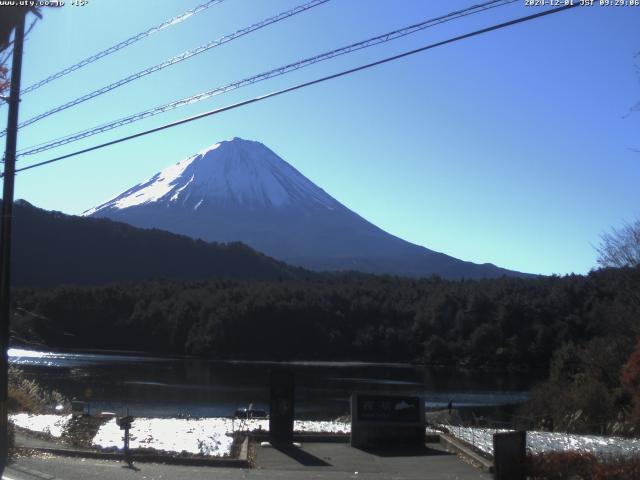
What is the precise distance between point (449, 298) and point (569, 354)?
194 ft

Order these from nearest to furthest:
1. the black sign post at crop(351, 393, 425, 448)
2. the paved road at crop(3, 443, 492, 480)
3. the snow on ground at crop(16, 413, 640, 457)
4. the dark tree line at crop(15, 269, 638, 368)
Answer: the paved road at crop(3, 443, 492, 480) → the snow on ground at crop(16, 413, 640, 457) → the black sign post at crop(351, 393, 425, 448) → the dark tree line at crop(15, 269, 638, 368)

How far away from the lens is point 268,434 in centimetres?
1599

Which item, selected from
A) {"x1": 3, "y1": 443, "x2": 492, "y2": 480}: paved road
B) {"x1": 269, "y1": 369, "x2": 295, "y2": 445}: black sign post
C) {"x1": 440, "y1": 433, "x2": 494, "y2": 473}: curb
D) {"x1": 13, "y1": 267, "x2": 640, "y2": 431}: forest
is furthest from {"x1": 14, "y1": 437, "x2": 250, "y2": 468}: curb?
{"x1": 13, "y1": 267, "x2": 640, "y2": 431}: forest

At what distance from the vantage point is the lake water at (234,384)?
45.2 m

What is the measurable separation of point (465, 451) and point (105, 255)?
140 metres

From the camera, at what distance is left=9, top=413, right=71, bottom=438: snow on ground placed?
16953 mm

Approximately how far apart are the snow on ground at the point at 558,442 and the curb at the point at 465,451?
0.24m

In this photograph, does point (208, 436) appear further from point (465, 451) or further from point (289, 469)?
point (465, 451)

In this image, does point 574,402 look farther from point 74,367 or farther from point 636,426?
point 74,367

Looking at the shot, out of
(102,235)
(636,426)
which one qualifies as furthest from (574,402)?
(102,235)

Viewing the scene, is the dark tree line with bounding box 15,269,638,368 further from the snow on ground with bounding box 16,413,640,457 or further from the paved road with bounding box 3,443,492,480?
the paved road with bounding box 3,443,492,480

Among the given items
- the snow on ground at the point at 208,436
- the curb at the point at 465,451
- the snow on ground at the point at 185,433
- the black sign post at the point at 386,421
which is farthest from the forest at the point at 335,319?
the black sign post at the point at 386,421

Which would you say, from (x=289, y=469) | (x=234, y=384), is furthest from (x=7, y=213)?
(x=234, y=384)

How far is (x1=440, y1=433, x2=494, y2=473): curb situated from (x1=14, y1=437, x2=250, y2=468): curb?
369cm
